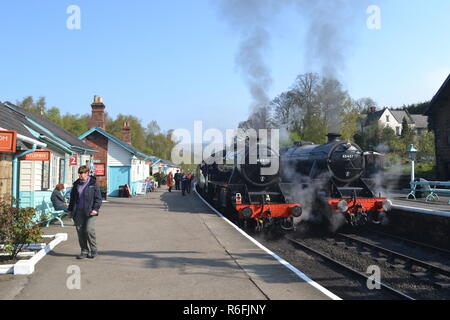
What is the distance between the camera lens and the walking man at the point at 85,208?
6504 mm

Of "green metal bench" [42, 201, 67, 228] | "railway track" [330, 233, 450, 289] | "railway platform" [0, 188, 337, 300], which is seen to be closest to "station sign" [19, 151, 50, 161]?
"railway platform" [0, 188, 337, 300]

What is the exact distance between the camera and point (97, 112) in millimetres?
21406

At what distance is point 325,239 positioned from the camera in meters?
10.8

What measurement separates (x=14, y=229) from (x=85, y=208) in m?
1.13

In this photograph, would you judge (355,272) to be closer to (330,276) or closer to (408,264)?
(330,276)

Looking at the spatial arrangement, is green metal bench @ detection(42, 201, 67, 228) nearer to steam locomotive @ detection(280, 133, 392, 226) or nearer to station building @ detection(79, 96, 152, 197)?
steam locomotive @ detection(280, 133, 392, 226)

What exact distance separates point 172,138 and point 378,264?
198ft

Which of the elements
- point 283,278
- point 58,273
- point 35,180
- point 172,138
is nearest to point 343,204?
point 283,278

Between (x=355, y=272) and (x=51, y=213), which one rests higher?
(x=51, y=213)

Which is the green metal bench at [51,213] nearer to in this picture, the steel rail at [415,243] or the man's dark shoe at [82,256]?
the man's dark shoe at [82,256]

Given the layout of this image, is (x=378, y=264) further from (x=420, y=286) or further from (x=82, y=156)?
(x=82, y=156)

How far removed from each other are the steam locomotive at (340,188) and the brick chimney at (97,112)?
13.5 m

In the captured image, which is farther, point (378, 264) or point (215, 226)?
point (215, 226)

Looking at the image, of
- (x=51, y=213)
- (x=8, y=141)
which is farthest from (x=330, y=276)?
(x=51, y=213)
